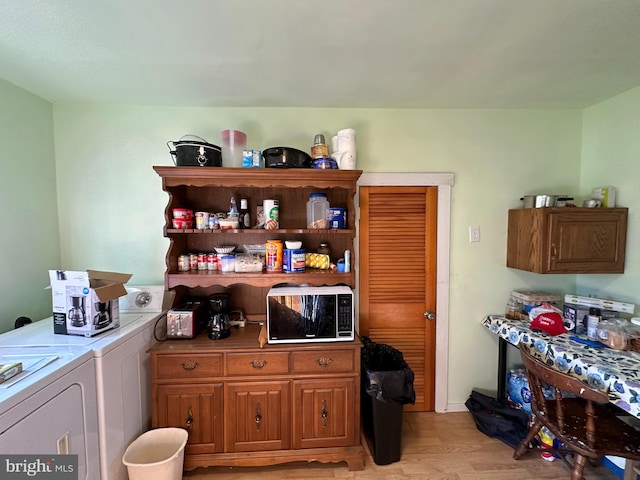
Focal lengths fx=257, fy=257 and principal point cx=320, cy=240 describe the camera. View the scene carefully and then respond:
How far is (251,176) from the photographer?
64.9 inches

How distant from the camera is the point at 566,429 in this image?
1.38 metres

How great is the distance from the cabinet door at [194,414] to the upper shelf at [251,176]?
49.5 inches

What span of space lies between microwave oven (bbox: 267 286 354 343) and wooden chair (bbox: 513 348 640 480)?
105 cm

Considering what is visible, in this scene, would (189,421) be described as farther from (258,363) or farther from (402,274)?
(402,274)

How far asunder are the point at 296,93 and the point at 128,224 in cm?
158

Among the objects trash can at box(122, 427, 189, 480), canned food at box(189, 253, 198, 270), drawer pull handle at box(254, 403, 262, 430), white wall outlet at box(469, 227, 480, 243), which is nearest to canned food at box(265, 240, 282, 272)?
canned food at box(189, 253, 198, 270)

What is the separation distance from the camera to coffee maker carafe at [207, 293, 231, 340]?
168 centimetres

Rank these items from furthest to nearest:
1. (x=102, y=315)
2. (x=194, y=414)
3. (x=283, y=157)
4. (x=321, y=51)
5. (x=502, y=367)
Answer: (x=502, y=367) → (x=283, y=157) → (x=194, y=414) → (x=102, y=315) → (x=321, y=51)

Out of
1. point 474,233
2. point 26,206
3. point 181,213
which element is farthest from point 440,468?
point 26,206

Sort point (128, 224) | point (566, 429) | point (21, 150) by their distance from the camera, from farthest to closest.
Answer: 1. point (128, 224)
2. point (21, 150)
3. point (566, 429)

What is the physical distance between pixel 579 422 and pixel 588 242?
1132mm

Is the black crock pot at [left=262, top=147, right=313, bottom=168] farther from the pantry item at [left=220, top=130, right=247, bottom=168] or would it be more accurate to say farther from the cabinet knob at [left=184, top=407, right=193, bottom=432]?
the cabinet knob at [left=184, top=407, right=193, bottom=432]

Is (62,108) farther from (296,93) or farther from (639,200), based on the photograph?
(639,200)

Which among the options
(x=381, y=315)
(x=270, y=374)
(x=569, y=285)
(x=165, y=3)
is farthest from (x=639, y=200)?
(x=165, y=3)
